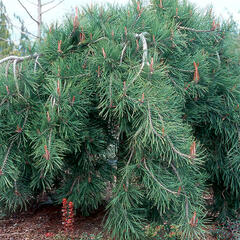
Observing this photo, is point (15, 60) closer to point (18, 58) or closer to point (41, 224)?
point (18, 58)

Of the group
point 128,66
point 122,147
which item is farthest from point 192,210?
point 128,66

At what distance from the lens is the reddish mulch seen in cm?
195

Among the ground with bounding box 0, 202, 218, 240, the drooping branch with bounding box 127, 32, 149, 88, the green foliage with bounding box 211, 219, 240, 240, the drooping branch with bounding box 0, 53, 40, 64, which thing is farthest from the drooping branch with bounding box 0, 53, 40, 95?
the green foliage with bounding box 211, 219, 240, 240

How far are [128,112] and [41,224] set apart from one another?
136 cm

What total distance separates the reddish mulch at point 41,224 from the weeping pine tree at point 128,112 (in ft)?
1.30

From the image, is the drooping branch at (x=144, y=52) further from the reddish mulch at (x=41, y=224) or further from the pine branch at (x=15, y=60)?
the reddish mulch at (x=41, y=224)

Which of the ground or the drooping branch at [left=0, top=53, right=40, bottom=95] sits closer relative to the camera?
the drooping branch at [left=0, top=53, right=40, bottom=95]

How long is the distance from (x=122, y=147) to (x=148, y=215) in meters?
0.43

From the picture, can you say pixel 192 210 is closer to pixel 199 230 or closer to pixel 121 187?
pixel 199 230

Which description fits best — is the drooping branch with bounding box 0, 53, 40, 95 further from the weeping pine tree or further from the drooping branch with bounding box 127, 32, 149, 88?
the drooping branch with bounding box 127, 32, 149, 88

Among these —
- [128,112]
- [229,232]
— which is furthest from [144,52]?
[229,232]

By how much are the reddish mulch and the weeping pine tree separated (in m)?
0.40

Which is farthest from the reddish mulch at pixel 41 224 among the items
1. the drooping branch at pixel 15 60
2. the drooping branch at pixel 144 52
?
the drooping branch at pixel 144 52

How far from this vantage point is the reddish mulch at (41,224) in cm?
195
